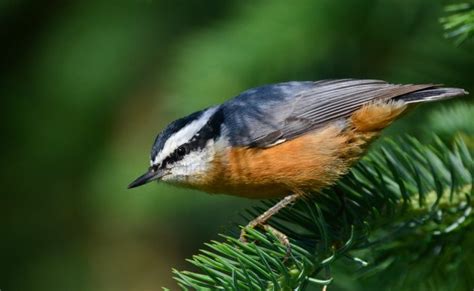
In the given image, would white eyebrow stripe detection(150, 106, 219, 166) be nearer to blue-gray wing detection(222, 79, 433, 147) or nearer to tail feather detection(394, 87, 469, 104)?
blue-gray wing detection(222, 79, 433, 147)

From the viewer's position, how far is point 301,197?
2914 mm

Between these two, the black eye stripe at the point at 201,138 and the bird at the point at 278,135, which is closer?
the bird at the point at 278,135

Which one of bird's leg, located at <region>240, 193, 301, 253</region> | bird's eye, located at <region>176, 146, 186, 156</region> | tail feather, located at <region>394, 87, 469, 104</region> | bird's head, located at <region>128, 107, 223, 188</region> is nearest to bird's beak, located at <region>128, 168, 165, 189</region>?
bird's head, located at <region>128, 107, 223, 188</region>

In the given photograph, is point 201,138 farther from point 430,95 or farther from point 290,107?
point 430,95

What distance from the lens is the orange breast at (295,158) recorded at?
3.06 m

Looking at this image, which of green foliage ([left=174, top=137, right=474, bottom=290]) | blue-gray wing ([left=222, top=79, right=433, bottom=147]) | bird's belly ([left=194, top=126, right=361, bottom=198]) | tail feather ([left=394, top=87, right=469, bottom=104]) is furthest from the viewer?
blue-gray wing ([left=222, top=79, right=433, bottom=147])

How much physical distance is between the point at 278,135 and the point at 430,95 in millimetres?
609

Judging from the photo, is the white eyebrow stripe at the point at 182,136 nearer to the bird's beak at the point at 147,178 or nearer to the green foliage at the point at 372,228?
the bird's beak at the point at 147,178

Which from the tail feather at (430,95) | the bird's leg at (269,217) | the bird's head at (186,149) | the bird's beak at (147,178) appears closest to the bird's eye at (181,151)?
the bird's head at (186,149)

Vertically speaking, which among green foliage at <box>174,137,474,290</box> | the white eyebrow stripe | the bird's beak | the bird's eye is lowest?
green foliage at <box>174,137,474,290</box>

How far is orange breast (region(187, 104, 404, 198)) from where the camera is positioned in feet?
10.0

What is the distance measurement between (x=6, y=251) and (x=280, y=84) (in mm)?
2092

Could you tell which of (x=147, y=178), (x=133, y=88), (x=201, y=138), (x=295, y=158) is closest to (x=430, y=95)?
(x=295, y=158)

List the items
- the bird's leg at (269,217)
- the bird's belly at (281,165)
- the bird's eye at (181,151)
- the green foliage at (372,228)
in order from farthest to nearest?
1. the bird's eye at (181,151)
2. the bird's belly at (281,165)
3. the bird's leg at (269,217)
4. the green foliage at (372,228)
